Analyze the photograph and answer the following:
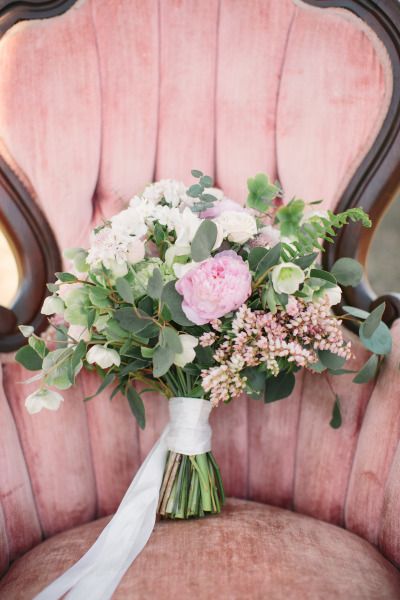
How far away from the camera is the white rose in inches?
31.9

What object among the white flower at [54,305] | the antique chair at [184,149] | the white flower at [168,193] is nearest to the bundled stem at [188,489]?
the antique chair at [184,149]

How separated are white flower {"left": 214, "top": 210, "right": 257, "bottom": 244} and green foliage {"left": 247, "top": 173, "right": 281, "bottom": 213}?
0.36 ft

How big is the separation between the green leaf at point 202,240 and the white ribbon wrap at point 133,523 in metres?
0.27

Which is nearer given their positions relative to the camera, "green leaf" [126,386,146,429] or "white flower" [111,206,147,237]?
"white flower" [111,206,147,237]

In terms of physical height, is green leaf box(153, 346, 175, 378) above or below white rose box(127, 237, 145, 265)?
below

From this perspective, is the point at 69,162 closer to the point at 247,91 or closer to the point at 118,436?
the point at 247,91

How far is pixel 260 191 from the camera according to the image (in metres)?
0.96

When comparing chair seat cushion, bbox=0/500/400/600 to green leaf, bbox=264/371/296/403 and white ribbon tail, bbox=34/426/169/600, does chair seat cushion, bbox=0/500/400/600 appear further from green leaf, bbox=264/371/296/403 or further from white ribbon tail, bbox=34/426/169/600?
green leaf, bbox=264/371/296/403

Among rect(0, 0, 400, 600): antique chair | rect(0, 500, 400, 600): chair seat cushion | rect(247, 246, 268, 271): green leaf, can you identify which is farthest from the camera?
rect(0, 0, 400, 600): antique chair

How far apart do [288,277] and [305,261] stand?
0.06 m

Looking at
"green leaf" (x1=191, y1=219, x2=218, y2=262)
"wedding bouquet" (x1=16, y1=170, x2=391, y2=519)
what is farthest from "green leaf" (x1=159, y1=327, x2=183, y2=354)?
"green leaf" (x1=191, y1=219, x2=218, y2=262)

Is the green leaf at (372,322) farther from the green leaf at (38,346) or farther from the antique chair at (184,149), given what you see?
the green leaf at (38,346)

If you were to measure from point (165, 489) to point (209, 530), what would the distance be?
113 mm

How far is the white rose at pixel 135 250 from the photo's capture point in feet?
2.66
